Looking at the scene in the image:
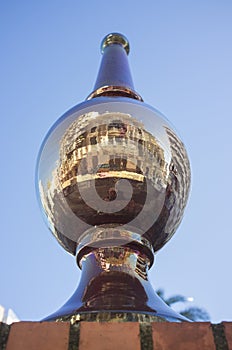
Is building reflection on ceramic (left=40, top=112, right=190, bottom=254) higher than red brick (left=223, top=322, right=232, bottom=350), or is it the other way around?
building reflection on ceramic (left=40, top=112, right=190, bottom=254)

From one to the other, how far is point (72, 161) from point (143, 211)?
0.22m

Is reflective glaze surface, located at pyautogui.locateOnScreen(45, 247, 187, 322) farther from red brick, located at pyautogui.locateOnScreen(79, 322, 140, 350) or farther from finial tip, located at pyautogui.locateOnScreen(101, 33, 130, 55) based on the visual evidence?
finial tip, located at pyautogui.locateOnScreen(101, 33, 130, 55)

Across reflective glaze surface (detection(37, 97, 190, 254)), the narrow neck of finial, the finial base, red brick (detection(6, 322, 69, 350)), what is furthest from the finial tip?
red brick (detection(6, 322, 69, 350))

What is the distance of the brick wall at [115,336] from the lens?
0.74 metres

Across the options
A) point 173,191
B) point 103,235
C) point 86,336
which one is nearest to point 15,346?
point 86,336

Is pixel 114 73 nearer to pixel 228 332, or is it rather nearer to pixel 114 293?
pixel 114 293

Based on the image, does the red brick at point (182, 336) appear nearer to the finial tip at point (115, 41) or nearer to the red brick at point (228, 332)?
the red brick at point (228, 332)

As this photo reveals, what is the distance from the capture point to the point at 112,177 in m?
1.15

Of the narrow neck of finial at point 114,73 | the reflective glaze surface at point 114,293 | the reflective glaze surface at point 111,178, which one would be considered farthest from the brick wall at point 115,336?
the narrow neck of finial at point 114,73

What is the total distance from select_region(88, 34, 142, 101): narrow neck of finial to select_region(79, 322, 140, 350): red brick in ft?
3.30

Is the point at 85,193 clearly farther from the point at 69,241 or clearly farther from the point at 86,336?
the point at 86,336

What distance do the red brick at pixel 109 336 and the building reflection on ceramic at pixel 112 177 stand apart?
0.43m

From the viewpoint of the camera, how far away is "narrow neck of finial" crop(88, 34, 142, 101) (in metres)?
1.64

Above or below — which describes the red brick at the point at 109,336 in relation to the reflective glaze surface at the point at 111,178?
below
